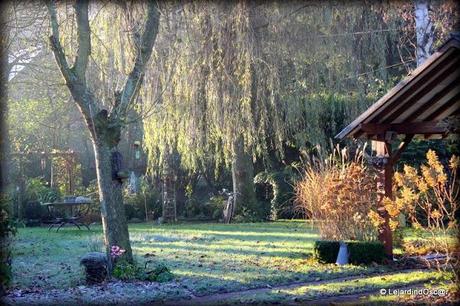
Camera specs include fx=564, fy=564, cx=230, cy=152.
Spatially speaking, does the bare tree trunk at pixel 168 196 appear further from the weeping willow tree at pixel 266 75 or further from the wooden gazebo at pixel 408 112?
the wooden gazebo at pixel 408 112

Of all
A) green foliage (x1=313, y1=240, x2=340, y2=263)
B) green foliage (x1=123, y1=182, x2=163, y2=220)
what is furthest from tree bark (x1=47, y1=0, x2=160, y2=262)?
green foliage (x1=123, y1=182, x2=163, y2=220)

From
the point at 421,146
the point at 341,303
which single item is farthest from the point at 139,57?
the point at 421,146

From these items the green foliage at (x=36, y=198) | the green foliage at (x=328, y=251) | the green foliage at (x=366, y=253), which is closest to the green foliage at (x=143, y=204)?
the green foliage at (x=36, y=198)

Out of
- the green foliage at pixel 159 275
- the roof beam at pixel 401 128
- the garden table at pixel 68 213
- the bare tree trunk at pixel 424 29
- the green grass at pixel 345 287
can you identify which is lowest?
the green grass at pixel 345 287

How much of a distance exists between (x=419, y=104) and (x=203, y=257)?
4.64 metres

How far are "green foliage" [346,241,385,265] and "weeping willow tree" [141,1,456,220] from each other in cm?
702

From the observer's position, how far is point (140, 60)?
8.73 m

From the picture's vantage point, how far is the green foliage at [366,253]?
9320 millimetres

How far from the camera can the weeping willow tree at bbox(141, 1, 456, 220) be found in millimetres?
15018

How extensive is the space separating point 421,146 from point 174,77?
7.39m

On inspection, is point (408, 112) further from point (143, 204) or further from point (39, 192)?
point (39, 192)

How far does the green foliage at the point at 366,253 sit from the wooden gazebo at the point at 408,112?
225 millimetres

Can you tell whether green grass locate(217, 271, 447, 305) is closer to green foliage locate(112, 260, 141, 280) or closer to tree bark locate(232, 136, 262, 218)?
green foliage locate(112, 260, 141, 280)

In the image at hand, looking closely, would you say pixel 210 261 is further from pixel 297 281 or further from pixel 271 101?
pixel 271 101
